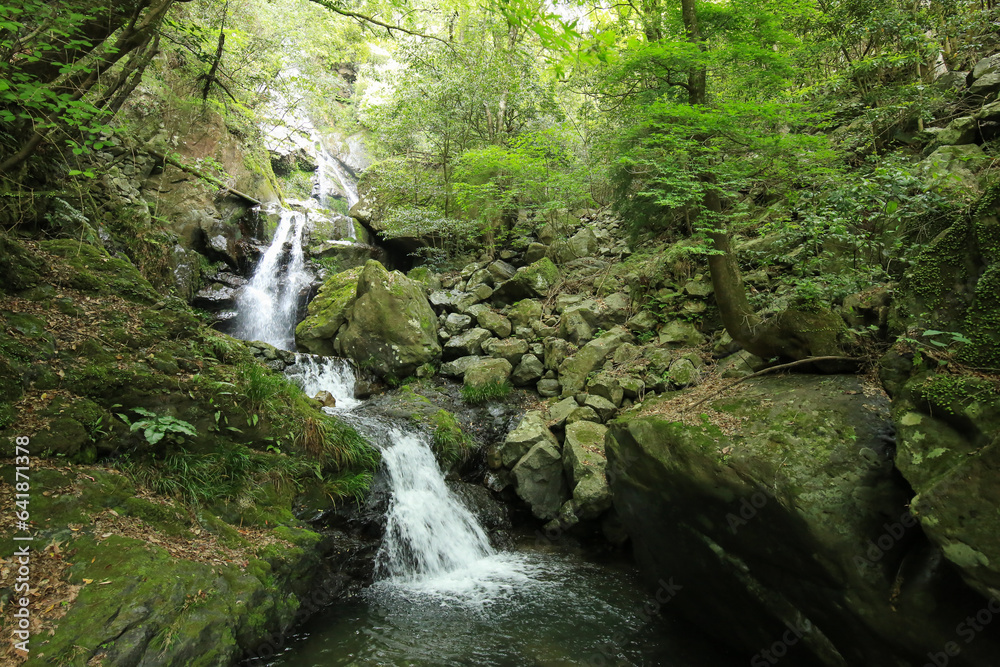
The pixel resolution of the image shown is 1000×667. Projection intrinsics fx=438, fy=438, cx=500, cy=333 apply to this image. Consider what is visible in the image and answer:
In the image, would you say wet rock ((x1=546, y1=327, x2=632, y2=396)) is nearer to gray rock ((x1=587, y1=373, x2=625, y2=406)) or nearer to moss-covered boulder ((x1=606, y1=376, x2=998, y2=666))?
gray rock ((x1=587, y1=373, x2=625, y2=406))

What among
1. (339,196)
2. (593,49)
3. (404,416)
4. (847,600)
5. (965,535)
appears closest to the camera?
(965,535)

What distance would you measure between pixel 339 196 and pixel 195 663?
20973 mm

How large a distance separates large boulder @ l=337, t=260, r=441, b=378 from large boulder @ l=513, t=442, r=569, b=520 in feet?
12.6

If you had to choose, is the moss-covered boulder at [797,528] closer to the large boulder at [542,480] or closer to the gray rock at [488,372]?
the large boulder at [542,480]

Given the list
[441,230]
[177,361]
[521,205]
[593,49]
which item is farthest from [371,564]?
[521,205]

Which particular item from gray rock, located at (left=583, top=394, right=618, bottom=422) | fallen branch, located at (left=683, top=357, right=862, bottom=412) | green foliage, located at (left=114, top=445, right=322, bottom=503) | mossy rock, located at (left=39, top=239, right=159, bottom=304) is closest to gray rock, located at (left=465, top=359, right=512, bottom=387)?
gray rock, located at (left=583, top=394, right=618, bottom=422)

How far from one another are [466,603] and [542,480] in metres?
2.34

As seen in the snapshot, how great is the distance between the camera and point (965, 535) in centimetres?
270

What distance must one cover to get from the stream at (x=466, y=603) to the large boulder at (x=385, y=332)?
1.92m

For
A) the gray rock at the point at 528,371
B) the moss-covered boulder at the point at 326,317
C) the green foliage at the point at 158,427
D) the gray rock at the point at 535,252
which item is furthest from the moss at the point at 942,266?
the moss-covered boulder at the point at 326,317

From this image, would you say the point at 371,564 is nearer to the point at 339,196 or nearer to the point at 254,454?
the point at 254,454

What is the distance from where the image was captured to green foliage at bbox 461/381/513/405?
898cm

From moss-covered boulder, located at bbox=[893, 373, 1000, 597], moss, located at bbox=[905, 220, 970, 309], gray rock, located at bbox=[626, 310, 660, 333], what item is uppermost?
moss, located at bbox=[905, 220, 970, 309]

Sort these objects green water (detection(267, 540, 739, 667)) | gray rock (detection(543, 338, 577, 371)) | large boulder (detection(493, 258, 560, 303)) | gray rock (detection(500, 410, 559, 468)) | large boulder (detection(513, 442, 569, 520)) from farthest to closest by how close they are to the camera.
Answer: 1. large boulder (detection(493, 258, 560, 303))
2. gray rock (detection(543, 338, 577, 371))
3. gray rock (detection(500, 410, 559, 468))
4. large boulder (detection(513, 442, 569, 520))
5. green water (detection(267, 540, 739, 667))
